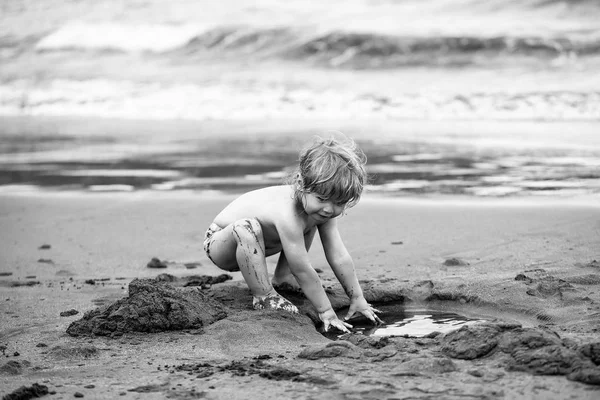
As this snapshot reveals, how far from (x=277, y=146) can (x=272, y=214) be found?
6.36 meters

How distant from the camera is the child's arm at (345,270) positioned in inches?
154

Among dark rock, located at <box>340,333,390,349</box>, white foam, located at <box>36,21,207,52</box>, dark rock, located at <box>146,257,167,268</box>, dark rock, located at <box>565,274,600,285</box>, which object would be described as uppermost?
white foam, located at <box>36,21,207,52</box>

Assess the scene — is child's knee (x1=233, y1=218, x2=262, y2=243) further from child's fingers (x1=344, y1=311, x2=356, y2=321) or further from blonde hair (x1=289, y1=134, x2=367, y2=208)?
child's fingers (x1=344, y1=311, x2=356, y2=321)

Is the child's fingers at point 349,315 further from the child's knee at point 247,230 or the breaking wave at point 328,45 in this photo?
the breaking wave at point 328,45

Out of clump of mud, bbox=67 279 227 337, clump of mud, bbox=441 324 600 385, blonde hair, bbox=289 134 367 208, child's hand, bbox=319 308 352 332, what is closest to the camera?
clump of mud, bbox=441 324 600 385

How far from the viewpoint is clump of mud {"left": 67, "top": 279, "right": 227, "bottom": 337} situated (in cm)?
350

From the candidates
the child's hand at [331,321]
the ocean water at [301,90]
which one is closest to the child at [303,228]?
the child's hand at [331,321]

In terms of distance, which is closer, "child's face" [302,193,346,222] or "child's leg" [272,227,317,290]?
"child's face" [302,193,346,222]

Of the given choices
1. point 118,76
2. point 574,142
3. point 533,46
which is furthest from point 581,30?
point 118,76

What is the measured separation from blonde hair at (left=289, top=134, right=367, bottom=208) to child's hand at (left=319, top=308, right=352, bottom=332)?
538 mm

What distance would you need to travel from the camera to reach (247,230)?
3.88 meters

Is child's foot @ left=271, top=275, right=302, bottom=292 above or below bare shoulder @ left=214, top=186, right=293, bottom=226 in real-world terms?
below

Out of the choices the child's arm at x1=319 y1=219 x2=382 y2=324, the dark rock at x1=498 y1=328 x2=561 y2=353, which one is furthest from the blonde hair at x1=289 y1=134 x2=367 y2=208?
the dark rock at x1=498 y1=328 x2=561 y2=353

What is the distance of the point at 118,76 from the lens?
1906cm
